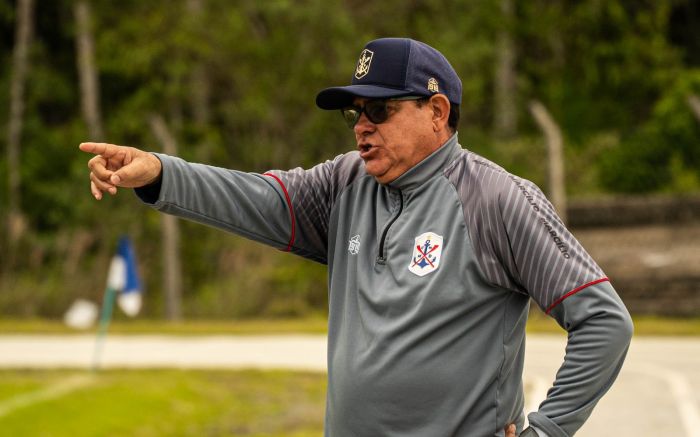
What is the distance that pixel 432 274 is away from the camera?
3.46 meters

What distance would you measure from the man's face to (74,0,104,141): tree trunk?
79.8ft

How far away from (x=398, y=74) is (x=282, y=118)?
22513 mm

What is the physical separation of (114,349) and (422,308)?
539 inches

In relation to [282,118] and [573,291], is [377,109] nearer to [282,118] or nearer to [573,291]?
[573,291]

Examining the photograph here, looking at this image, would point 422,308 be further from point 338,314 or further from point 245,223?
point 245,223

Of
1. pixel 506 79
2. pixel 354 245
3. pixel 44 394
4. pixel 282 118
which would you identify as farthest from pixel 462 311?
pixel 506 79

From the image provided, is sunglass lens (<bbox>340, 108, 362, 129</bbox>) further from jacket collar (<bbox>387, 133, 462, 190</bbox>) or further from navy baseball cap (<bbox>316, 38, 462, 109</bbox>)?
jacket collar (<bbox>387, 133, 462, 190</bbox>)

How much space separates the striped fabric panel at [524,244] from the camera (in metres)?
3.43

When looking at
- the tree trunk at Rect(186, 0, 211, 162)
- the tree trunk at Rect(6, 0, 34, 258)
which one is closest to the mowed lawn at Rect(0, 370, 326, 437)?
the tree trunk at Rect(186, 0, 211, 162)

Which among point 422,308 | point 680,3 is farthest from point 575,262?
point 680,3

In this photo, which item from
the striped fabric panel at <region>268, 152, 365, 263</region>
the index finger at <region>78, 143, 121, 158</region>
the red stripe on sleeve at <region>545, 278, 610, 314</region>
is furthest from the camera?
the striped fabric panel at <region>268, 152, 365, 263</region>

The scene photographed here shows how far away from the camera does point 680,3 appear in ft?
100

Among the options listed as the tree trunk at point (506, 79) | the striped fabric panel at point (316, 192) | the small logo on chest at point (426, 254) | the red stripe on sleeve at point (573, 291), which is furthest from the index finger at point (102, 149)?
the tree trunk at point (506, 79)

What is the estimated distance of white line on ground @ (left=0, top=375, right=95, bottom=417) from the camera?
10.1 metres
